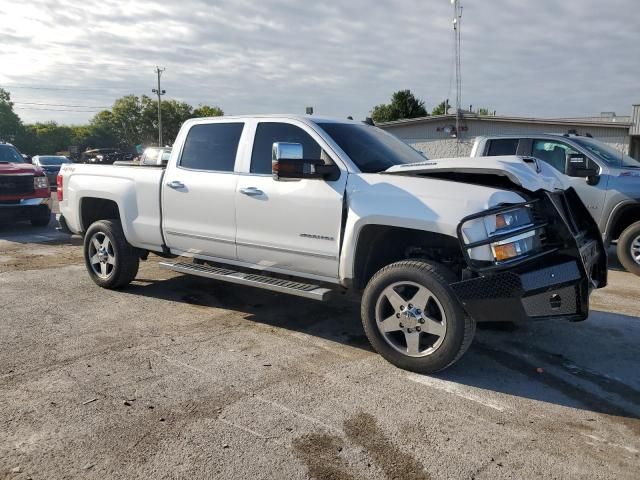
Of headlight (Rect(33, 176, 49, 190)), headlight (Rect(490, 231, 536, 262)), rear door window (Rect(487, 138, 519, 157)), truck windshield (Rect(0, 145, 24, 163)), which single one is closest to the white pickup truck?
headlight (Rect(490, 231, 536, 262))

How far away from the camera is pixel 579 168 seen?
7.11 meters

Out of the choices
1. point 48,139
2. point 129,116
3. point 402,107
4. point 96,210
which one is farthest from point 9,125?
point 96,210

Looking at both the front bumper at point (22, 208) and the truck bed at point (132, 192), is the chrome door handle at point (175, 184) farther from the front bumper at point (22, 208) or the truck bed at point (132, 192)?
the front bumper at point (22, 208)

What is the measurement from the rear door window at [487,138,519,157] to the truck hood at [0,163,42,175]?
933 centimetres

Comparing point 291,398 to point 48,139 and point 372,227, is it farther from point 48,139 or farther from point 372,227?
point 48,139

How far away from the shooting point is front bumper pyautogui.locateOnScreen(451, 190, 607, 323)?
3666 millimetres

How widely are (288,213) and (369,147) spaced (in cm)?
99

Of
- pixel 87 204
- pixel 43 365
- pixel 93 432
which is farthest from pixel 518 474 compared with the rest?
pixel 87 204

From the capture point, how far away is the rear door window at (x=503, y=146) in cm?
862

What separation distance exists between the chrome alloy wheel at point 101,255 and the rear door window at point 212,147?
4.71 feet

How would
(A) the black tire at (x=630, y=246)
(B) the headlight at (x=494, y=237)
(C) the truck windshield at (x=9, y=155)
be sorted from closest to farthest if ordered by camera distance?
(B) the headlight at (x=494, y=237) → (A) the black tire at (x=630, y=246) → (C) the truck windshield at (x=9, y=155)

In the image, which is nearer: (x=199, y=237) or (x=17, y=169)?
(x=199, y=237)

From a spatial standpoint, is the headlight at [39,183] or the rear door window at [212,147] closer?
the rear door window at [212,147]

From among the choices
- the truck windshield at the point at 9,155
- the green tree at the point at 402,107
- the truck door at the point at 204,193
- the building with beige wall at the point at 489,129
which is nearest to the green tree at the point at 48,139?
the green tree at the point at 402,107
